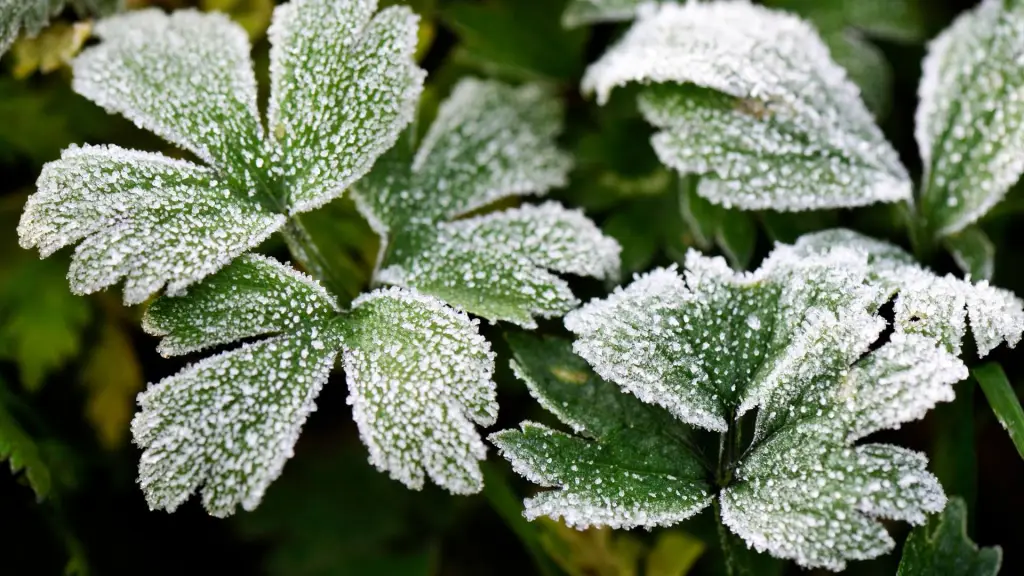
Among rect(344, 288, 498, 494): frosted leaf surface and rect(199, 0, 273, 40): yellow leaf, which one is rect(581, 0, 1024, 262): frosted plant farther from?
rect(199, 0, 273, 40): yellow leaf

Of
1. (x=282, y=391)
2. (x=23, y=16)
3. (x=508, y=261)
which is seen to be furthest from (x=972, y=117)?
(x=23, y=16)

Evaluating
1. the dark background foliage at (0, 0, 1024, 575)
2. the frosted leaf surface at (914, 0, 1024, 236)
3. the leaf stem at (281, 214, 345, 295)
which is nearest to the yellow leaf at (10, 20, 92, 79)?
the dark background foliage at (0, 0, 1024, 575)

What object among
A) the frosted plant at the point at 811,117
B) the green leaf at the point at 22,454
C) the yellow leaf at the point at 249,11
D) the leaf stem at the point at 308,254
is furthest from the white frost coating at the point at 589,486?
the yellow leaf at the point at 249,11

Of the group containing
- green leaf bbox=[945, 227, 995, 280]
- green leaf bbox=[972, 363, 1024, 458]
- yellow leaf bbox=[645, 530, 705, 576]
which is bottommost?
yellow leaf bbox=[645, 530, 705, 576]

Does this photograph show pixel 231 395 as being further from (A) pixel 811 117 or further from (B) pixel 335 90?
(A) pixel 811 117

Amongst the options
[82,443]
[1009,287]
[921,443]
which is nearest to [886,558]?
[921,443]
